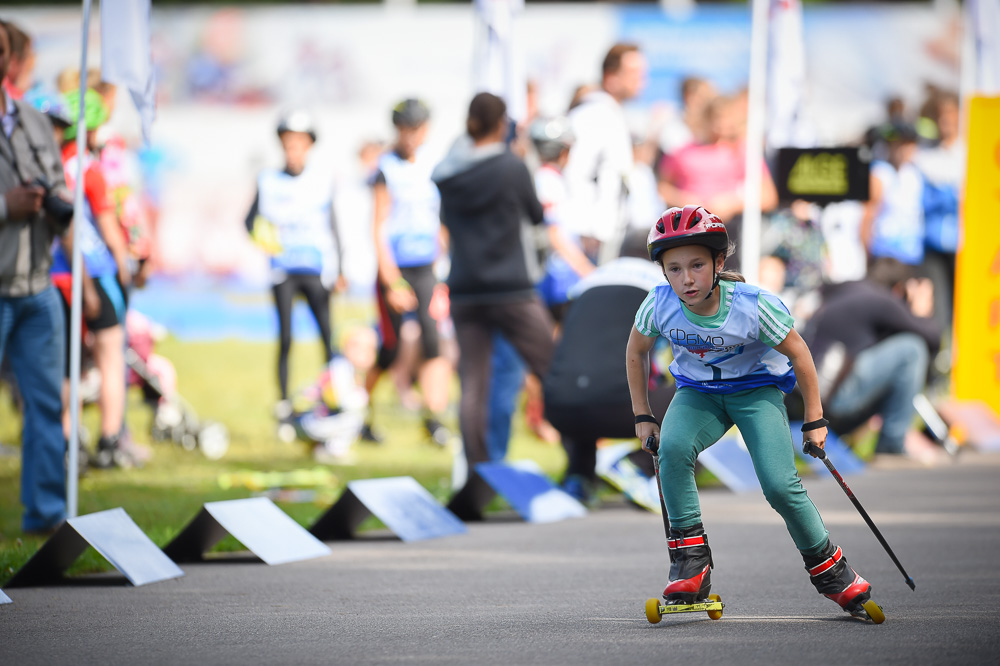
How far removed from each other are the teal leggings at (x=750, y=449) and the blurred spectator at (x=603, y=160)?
520 centimetres

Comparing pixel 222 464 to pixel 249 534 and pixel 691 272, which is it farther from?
pixel 691 272

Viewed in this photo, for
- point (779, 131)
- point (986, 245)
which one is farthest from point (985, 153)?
point (779, 131)

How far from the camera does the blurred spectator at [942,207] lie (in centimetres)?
1545

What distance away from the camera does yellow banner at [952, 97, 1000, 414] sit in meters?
11.7

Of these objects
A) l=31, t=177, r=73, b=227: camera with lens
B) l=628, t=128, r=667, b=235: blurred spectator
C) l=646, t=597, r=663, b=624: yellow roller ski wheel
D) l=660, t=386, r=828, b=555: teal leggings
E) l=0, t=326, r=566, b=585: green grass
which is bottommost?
l=0, t=326, r=566, b=585: green grass

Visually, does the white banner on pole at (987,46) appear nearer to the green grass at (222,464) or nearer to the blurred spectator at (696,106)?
the blurred spectator at (696,106)

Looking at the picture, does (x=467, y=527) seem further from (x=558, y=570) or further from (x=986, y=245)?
(x=986, y=245)

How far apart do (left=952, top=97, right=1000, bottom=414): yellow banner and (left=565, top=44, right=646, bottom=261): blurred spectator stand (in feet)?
9.51

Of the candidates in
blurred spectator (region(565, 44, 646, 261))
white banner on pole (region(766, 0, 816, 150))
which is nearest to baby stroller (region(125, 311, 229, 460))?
blurred spectator (region(565, 44, 646, 261))

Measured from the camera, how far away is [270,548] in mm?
7125

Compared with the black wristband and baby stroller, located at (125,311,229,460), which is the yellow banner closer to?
baby stroller, located at (125,311,229,460)

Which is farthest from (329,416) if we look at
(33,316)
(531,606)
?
(531,606)

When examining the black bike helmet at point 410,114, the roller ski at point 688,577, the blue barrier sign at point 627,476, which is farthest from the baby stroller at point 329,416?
the roller ski at point 688,577

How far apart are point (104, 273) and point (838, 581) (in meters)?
6.05
